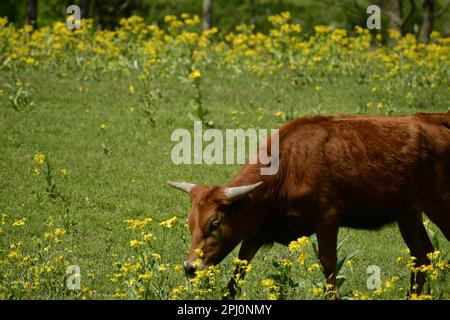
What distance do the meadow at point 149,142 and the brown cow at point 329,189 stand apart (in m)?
0.36

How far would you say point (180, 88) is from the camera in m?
17.6

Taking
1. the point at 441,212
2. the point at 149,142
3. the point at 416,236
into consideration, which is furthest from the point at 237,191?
the point at 149,142

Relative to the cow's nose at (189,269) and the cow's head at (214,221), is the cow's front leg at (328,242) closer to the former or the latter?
the cow's head at (214,221)

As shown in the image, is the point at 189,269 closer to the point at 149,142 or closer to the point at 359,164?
the point at 359,164

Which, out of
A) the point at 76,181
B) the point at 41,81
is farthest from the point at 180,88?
the point at 76,181

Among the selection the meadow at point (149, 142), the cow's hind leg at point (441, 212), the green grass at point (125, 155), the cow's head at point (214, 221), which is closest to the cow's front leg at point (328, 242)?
the meadow at point (149, 142)

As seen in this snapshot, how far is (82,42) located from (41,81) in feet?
7.63

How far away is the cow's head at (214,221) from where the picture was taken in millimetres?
7426

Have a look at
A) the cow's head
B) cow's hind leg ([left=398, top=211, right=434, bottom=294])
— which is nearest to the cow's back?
cow's hind leg ([left=398, top=211, right=434, bottom=294])

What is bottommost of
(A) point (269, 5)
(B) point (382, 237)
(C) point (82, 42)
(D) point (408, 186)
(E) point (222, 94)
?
(B) point (382, 237)

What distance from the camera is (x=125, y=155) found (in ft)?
44.0

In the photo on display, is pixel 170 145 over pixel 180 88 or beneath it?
beneath

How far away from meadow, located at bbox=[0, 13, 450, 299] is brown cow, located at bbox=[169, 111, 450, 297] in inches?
14.3
